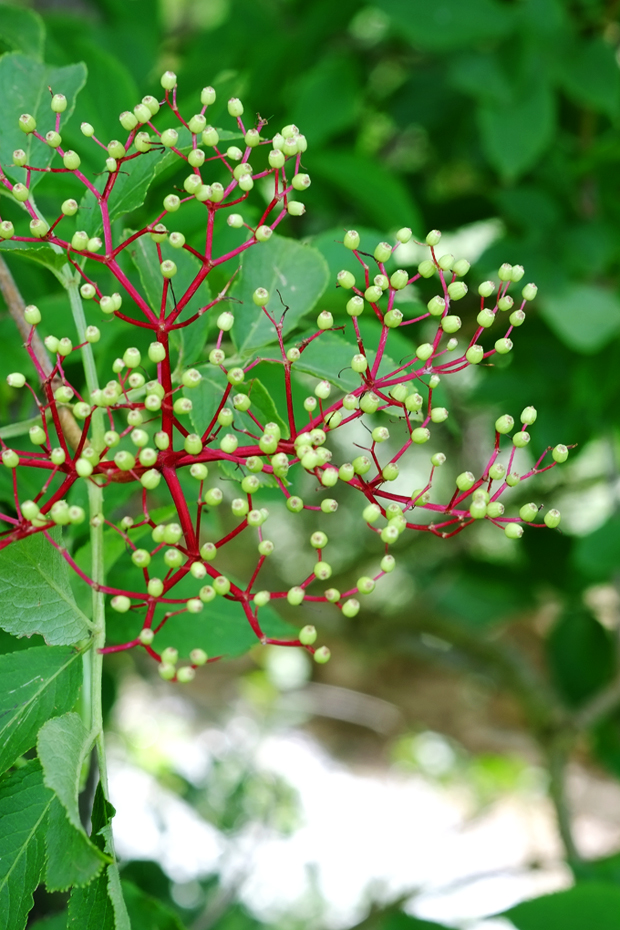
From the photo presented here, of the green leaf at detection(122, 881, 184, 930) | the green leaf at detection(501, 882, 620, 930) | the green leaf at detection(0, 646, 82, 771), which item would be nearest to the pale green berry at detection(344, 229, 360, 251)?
the green leaf at detection(0, 646, 82, 771)

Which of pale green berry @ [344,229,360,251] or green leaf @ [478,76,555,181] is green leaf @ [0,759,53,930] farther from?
green leaf @ [478,76,555,181]

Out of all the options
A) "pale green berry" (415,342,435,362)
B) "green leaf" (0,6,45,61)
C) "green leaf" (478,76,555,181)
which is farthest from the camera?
"green leaf" (478,76,555,181)

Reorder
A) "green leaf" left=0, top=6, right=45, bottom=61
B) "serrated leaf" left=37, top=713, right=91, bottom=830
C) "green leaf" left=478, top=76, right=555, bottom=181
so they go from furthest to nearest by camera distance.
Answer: "green leaf" left=478, top=76, right=555, bottom=181 → "green leaf" left=0, top=6, right=45, bottom=61 → "serrated leaf" left=37, top=713, right=91, bottom=830

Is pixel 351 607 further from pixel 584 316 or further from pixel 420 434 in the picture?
pixel 584 316

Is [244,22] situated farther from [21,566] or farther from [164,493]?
[21,566]

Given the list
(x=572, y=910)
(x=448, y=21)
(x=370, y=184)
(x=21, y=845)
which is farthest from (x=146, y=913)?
(x=448, y=21)
